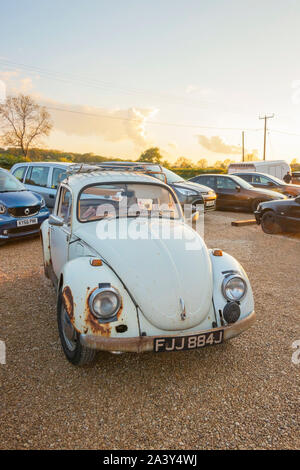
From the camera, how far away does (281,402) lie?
2703mm

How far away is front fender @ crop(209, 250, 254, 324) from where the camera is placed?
302cm

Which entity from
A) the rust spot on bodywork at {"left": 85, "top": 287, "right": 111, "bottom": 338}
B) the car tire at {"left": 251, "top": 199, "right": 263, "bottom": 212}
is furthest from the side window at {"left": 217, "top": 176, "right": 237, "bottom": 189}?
the rust spot on bodywork at {"left": 85, "top": 287, "right": 111, "bottom": 338}

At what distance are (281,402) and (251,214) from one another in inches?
441

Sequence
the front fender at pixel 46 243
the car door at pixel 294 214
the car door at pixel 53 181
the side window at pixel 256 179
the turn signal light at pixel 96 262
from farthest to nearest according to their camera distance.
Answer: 1. the side window at pixel 256 179
2. the car door at pixel 53 181
3. the car door at pixel 294 214
4. the front fender at pixel 46 243
5. the turn signal light at pixel 96 262

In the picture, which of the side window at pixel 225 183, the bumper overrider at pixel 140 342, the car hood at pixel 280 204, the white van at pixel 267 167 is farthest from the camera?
the white van at pixel 267 167

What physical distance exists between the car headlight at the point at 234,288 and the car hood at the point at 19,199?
5839mm

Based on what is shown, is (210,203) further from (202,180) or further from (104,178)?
(104,178)

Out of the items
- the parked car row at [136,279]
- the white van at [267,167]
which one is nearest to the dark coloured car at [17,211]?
the parked car row at [136,279]

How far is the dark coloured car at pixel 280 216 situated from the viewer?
28.8 feet

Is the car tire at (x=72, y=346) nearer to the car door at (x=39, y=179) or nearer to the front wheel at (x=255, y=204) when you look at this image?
the car door at (x=39, y=179)

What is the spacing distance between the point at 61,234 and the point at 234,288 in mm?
2292

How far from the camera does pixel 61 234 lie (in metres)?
4.16

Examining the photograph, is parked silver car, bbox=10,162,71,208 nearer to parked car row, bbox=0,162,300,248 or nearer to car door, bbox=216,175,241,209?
parked car row, bbox=0,162,300,248

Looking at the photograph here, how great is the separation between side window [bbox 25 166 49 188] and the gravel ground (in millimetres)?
6137
